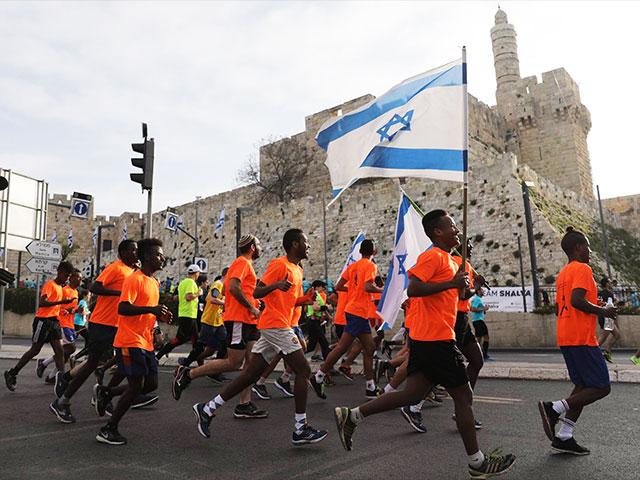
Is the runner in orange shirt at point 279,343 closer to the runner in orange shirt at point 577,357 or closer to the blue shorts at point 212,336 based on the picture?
the runner in orange shirt at point 577,357

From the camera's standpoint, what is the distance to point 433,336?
3.35 m

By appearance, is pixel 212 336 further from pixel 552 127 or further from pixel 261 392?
pixel 552 127

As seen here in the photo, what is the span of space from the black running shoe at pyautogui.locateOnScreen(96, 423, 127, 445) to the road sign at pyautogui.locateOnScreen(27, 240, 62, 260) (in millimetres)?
8503

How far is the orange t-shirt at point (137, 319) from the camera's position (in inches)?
168

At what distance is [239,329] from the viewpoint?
5328mm

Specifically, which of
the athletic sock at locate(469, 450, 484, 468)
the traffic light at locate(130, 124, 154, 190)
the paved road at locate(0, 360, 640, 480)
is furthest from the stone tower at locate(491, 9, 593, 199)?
the athletic sock at locate(469, 450, 484, 468)

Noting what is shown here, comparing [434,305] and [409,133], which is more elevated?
[409,133]

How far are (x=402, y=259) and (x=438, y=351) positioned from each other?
10.8 feet

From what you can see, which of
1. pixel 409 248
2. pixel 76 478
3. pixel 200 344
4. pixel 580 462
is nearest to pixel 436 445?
pixel 580 462

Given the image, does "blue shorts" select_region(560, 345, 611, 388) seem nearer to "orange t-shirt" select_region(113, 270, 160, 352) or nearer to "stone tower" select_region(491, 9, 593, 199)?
"orange t-shirt" select_region(113, 270, 160, 352)

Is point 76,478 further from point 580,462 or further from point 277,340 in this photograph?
point 580,462

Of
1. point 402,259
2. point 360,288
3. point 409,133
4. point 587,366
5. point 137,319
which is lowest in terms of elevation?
point 587,366

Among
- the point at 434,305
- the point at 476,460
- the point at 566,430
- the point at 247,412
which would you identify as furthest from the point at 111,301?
the point at 566,430

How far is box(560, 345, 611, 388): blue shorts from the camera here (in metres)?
3.73
